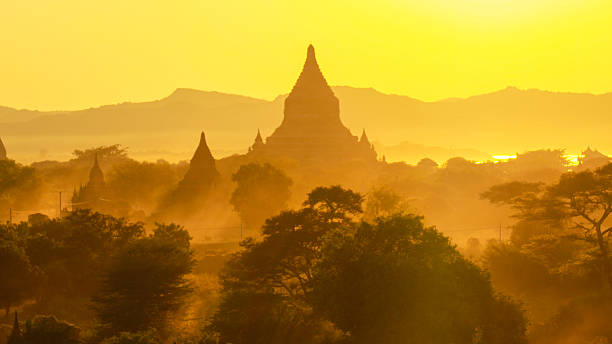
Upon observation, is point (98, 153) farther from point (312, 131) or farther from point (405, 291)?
point (405, 291)

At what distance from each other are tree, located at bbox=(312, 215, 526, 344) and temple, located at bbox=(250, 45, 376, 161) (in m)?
64.0

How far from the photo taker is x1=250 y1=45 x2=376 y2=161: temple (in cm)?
9419

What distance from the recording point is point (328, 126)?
3851 inches

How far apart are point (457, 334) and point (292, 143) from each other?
6951 centimetres

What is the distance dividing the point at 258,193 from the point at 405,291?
31.2m

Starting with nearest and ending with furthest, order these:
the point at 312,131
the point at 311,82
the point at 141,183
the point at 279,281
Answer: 1. the point at 279,281
2. the point at 141,183
3. the point at 312,131
4. the point at 311,82

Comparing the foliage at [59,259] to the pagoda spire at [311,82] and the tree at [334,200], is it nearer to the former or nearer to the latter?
the tree at [334,200]

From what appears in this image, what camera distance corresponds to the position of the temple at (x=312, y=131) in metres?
94.2

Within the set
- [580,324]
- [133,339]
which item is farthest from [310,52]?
[133,339]

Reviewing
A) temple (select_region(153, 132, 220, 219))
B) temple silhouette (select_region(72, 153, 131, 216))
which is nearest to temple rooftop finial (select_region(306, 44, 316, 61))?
temple (select_region(153, 132, 220, 219))

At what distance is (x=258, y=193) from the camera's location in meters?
56.4

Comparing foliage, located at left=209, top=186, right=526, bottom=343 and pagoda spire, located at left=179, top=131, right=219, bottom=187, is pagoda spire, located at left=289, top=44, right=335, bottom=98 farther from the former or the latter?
foliage, located at left=209, top=186, right=526, bottom=343

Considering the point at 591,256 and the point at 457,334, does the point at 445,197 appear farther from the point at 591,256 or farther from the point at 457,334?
the point at 457,334

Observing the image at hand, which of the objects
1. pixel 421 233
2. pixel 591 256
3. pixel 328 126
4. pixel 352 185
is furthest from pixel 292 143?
pixel 421 233
